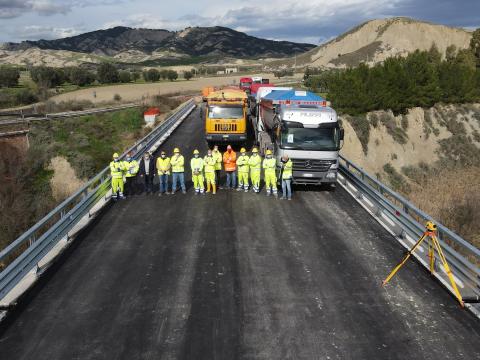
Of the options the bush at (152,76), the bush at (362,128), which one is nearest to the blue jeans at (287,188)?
the bush at (362,128)

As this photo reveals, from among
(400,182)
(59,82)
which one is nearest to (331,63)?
(59,82)

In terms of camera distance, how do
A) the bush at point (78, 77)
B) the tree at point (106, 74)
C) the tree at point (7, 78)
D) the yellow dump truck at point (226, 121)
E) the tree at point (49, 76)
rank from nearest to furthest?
the yellow dump truck at point (226, 121) < the tree at point (7, 78) < the tree at point (49, 76) < the bush at point (78, 77) < the tree at point (106, 74)

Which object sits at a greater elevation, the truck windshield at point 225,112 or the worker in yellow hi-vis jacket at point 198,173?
the truck windshield at point 225,112

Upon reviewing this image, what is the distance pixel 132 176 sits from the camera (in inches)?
604

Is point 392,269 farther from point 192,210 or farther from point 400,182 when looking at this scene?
point 400,182

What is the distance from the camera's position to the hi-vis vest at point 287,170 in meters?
14.7

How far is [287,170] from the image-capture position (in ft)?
48.4

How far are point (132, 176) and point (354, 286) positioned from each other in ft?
30.9

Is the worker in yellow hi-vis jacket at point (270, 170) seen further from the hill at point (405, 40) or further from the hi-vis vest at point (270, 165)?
the hill at point (405, 40)

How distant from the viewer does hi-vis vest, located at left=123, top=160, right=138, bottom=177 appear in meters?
15.0

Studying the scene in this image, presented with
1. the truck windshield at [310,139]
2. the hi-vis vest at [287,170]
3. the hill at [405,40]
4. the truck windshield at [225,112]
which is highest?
the hill at [405,40]

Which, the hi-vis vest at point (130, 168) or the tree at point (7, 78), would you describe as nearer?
the hi-vis vest at point (130, 168)

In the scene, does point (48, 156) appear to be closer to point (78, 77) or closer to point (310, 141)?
point (310, 141)

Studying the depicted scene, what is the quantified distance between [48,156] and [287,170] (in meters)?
24.3
